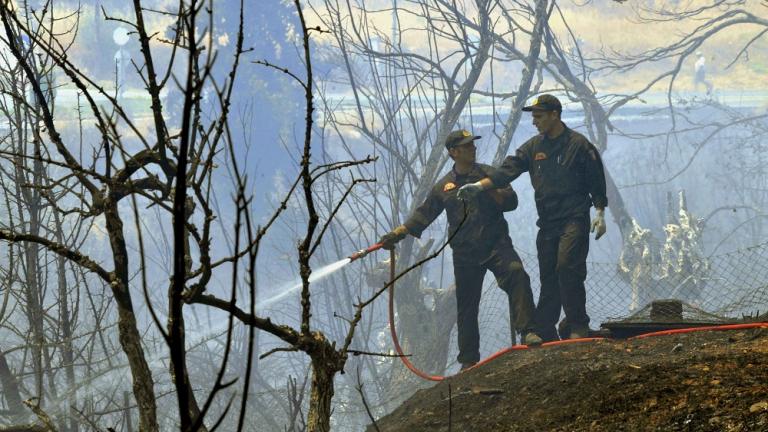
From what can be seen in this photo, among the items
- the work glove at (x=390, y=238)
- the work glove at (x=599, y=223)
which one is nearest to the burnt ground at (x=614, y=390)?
the work glove at (x=599, y=223)

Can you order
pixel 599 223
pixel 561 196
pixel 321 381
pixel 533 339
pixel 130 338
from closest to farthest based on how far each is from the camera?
1. pixel 321 381
2. pixel 130 338
3. pixel 533 339
4. pixel 599 223
5. pixel 561 196

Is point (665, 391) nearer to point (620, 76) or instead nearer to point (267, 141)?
point (267, 141)

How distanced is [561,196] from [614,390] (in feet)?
9.83

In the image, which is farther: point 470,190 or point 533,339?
point 470,190

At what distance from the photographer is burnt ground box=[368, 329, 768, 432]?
334cm

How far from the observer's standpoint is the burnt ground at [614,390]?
3.34 meters

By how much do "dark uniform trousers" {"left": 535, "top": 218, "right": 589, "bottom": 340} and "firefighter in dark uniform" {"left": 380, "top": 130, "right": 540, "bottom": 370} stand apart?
23 centimetres

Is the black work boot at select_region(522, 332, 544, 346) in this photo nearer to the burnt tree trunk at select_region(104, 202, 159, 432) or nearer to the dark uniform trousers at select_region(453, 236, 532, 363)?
the dark uniform trousers at select_region(453, 236, 532, 363)

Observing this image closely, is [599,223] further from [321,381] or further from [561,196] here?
[321,381]

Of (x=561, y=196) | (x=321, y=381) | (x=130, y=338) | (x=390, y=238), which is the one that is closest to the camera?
(x=321, y=381)

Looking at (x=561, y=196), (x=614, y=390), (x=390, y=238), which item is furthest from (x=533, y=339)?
(x=614, y=390)

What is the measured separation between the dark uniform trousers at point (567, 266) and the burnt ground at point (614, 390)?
0.48 meters

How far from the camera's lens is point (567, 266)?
662 cm

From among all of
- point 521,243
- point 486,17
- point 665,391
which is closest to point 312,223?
point 665,391
